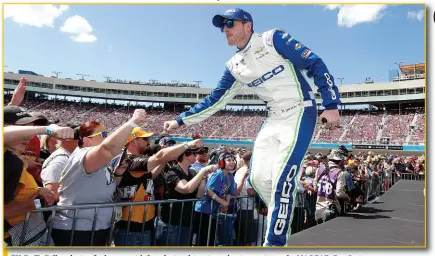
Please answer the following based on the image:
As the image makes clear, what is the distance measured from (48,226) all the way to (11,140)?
0.93 metres

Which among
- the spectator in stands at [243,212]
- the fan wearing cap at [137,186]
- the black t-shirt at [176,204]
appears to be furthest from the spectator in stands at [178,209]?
the spectator in stands at [243,212]

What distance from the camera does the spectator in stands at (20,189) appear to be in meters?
1.68

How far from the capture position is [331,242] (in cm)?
288

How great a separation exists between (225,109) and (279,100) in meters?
43.8

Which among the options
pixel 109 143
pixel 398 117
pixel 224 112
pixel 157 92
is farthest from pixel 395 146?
pixel 157 92

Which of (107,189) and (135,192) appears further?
(135,192)

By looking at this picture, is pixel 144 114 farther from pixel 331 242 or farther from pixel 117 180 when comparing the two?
→ pixel 331 242

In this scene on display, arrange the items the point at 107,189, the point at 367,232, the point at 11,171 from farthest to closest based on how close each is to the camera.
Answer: the point at 367,232 < the point at 107,189 < the point at 11,171

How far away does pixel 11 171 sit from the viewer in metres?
1.89

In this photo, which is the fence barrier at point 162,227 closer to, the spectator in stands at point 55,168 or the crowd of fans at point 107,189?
the crowd of fans at point 107,189

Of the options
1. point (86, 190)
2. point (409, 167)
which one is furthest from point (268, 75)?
point (409, 167)

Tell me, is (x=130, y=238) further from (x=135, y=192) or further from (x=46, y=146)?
(x=46, y=146)

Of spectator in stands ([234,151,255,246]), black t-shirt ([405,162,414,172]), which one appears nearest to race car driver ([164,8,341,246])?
spectator in stands ([234,151,255,246])

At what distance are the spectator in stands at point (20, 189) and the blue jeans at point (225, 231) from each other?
6.43ft
